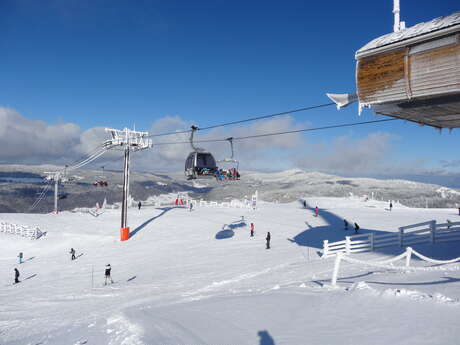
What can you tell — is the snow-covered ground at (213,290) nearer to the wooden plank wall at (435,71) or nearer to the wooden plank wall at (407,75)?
the wooden plank wall at (435,71)

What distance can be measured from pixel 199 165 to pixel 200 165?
83mm

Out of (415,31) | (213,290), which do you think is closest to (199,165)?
(213,290)

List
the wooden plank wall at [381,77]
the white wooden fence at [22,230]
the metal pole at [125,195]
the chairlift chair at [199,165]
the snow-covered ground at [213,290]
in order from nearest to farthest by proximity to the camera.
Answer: the snow-covered ground at [213,290] → the wooden plank wall at [381,77] → the chairlift chair at [199,165] → the metal pole at [125,195] → the white wooden fence at [22,230]

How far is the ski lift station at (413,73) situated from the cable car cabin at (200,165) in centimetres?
906

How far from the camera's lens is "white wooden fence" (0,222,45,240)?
2991cm

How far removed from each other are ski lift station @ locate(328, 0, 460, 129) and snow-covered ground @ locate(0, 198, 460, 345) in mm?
5608

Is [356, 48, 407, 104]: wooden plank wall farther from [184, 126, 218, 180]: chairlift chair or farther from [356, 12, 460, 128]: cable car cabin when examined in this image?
[184, 126, 218, 180]: chairlift chair

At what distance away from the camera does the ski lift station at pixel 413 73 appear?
9.42 m

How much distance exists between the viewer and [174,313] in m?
8.42

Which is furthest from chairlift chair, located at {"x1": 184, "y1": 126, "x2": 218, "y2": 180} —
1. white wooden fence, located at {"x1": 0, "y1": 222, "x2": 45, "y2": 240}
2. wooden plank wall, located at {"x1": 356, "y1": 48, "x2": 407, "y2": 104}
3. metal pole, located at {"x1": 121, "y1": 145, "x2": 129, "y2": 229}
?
white wooden fence, located at {"x1": 0, "y1": 222, "x2": 45, "y2": 240}

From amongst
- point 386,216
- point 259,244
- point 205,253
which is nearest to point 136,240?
point 205,253

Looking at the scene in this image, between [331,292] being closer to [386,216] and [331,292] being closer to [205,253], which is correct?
[205,253]

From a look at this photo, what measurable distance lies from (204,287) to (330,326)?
8.03 meters

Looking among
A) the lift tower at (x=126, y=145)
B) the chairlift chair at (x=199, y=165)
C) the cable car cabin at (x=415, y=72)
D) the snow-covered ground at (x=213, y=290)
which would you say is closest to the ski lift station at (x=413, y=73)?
the cable car cabin at (x=415, y=72)
